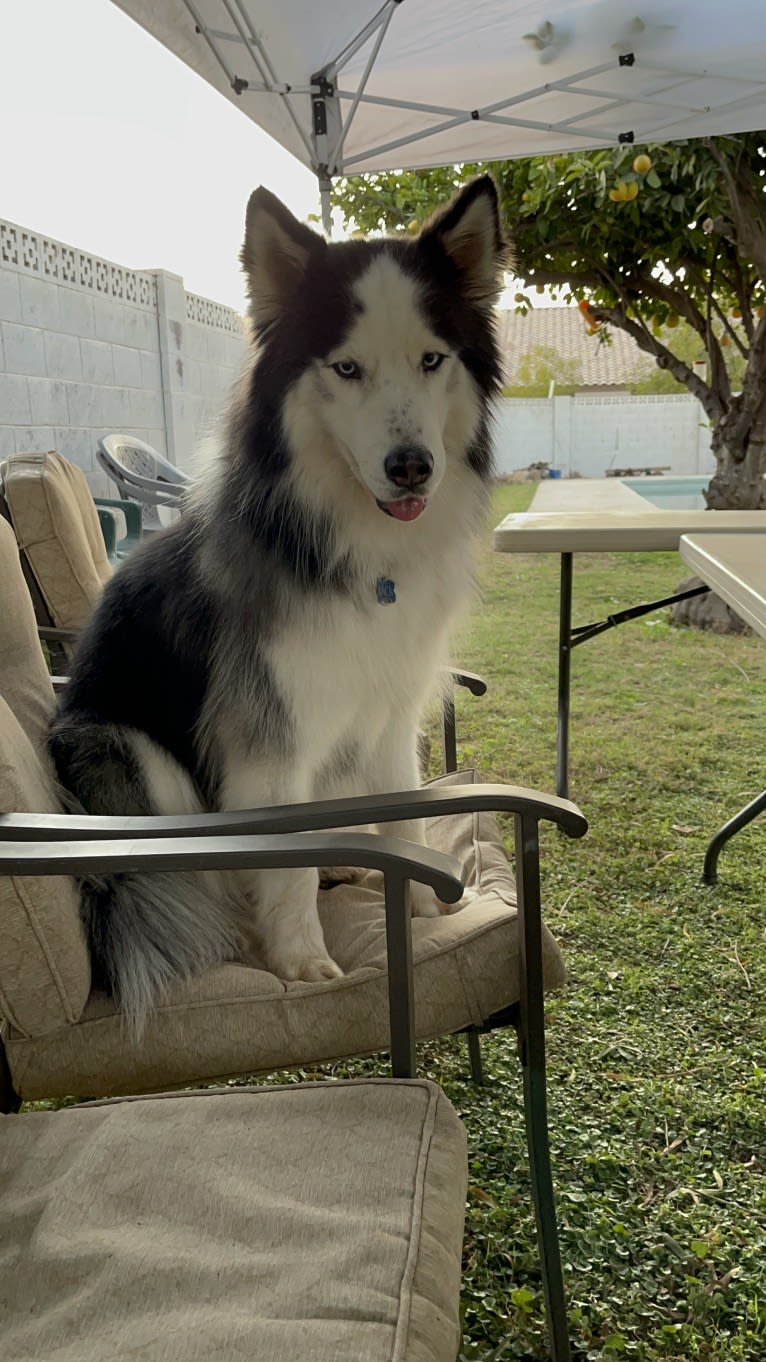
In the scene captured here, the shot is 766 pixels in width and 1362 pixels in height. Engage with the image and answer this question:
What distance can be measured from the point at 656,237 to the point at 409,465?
4.32 metres

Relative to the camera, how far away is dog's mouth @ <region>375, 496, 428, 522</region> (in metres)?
1.62

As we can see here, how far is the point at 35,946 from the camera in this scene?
1211 mm

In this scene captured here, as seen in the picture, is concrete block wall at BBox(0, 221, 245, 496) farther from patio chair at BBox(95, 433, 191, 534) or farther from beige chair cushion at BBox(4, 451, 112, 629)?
beige chair cushion at BBox(4, 451, 112, 629)

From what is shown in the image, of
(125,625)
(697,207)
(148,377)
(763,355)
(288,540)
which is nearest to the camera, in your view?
(288,540)

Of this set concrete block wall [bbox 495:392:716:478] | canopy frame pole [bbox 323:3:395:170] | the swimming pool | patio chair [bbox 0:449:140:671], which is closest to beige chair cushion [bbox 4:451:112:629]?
patio chair [bbox 0:449:140:671]

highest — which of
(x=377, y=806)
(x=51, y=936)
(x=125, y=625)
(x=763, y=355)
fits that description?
(x=763, y=355)

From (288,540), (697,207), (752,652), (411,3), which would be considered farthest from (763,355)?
(288,540)

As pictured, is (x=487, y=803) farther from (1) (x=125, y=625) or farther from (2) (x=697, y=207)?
(2) (x=697, y=207)

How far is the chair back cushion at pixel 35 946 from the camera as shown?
119cm

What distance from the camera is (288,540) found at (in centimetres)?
167

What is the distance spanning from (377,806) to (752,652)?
4666 mm

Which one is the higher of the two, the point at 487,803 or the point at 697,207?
the point at 697,207

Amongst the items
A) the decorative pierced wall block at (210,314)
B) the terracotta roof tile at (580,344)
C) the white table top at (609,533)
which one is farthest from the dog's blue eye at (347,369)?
the terracotta roof tile at (580,344)

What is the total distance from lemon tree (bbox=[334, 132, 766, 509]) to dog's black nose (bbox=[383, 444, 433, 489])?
3432 mm
